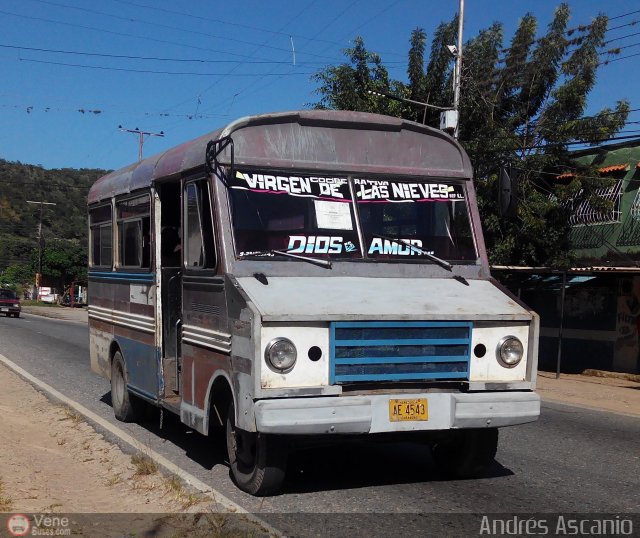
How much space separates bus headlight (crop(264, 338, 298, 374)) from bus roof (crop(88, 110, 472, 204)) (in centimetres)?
173

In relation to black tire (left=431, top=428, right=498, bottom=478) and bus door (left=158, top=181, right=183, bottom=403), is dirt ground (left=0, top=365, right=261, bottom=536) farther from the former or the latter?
black tire (left=431, top=428, right=498, bottom=478)

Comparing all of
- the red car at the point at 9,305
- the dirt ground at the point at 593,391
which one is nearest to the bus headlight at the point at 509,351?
the dirt ground at the point at 593,391

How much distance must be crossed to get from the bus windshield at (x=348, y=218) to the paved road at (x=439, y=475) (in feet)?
5.75

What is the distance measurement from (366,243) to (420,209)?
673 millimetres

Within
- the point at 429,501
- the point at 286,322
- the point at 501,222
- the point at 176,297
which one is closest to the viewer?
the point at 286,322

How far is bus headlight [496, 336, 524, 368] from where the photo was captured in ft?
19.8

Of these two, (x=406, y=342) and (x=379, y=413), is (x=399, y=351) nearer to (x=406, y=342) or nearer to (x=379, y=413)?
(x=406, y=342)

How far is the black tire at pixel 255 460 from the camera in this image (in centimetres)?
580

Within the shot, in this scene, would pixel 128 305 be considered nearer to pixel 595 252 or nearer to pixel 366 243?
pixel 366 243

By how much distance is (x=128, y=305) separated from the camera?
8.88 metres

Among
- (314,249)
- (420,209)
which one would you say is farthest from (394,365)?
(420,209)

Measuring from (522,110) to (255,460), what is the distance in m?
17.3

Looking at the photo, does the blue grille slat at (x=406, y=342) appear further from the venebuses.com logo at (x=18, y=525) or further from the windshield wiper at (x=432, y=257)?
the venebuses.com logo at (x=18, y=525)

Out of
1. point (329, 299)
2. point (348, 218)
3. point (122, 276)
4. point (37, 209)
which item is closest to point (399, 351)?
point (329, 299)
